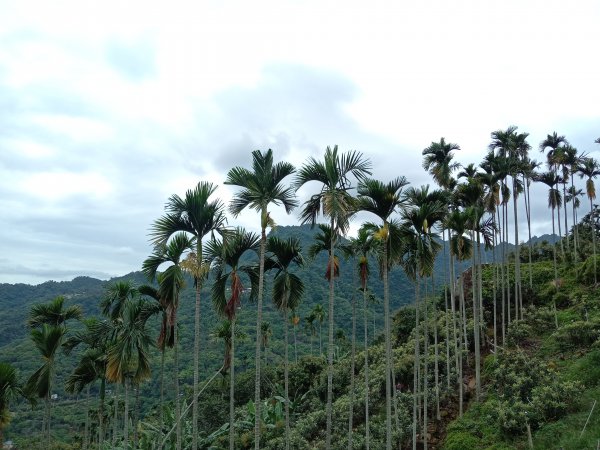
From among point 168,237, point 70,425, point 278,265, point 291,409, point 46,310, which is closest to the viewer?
point 168,237

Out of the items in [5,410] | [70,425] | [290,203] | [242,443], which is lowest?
[70,425]

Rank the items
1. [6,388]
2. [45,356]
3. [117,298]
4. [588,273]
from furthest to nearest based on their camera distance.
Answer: [588,273]
[45,356]
[117,298]
[6,388]

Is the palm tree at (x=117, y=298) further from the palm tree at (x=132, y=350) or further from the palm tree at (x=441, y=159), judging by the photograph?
the palm tree at (x=441, y=159)

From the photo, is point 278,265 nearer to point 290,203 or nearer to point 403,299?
point 290,203

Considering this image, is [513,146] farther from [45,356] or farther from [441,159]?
[45,356]

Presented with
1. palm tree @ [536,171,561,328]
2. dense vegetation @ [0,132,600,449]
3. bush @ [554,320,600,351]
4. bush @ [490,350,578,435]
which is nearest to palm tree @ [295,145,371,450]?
dense vegetation @ [0,132,600,449]

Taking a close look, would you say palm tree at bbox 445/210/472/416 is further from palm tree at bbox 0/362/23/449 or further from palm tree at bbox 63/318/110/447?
palm tree at bbox 0/362/23/449

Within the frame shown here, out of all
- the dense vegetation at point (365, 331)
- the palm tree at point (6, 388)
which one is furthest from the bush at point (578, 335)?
the palm tree at point (6, 388)

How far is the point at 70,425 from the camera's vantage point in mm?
75312

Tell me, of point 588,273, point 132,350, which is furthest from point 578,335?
point 132,350

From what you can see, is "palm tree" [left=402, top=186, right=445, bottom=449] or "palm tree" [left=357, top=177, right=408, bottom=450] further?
"palm tree" [left=402, top=186, right=445, bottom=449]

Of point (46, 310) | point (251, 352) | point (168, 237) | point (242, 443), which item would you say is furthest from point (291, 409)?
point (251, 352)

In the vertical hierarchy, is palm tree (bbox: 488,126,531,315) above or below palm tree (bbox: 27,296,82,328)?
above

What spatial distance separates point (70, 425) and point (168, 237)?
75947 mm
